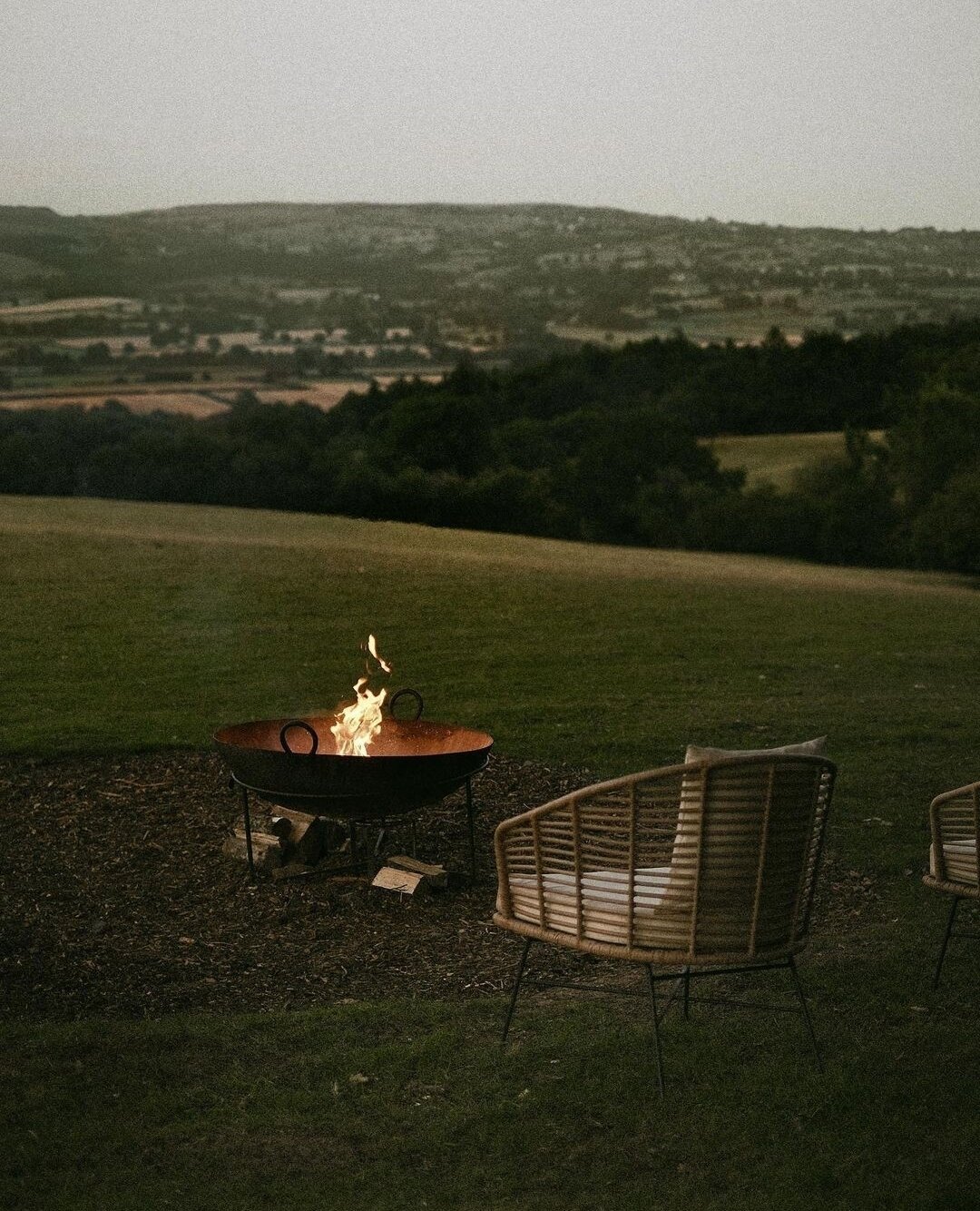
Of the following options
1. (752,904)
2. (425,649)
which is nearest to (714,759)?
(752,904)

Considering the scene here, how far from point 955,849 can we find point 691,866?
4.85 ft

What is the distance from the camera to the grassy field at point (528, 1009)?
396 centimetres

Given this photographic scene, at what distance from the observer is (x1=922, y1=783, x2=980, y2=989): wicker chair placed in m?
5.14

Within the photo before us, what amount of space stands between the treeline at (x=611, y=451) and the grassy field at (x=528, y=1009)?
15.4 m

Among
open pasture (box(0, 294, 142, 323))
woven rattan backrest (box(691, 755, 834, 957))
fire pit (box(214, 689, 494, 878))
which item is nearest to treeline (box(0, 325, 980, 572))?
open pasture (box(0, 294, 142, 323))

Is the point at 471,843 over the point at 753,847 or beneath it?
beneath

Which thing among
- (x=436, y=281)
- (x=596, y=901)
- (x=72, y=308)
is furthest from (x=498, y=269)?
(x=596, y=901)

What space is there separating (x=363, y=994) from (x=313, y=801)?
122 centimetres

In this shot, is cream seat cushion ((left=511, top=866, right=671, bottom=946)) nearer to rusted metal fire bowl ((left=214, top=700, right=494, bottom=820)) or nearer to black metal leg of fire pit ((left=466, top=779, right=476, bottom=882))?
rusted metal fire bowl ((left=214, top=700, right=494, bottom=820))

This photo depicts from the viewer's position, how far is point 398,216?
173 feet

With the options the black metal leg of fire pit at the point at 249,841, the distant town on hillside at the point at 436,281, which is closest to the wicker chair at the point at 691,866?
the black metal leg of fire pit at the point at 249,841

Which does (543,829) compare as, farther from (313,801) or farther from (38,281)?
(38,281)

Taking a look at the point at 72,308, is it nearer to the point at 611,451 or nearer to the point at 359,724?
the point at 611,451

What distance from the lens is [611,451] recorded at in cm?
4675
